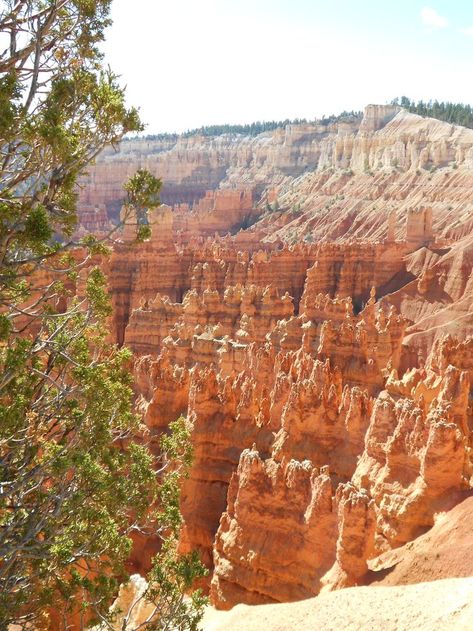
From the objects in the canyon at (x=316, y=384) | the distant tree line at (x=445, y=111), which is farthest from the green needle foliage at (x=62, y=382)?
the distant tree line at (x=445, y=111)

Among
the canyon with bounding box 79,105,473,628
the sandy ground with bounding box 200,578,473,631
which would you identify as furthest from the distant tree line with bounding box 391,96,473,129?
the sandy ground with bounding box 200,578,473,631

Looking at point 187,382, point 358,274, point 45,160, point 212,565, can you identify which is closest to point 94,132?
point 45,160

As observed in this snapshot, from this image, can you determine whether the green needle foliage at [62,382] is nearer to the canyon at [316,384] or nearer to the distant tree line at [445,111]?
the canyon at [316,384]

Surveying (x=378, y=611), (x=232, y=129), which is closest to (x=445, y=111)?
(x=232, y=129)

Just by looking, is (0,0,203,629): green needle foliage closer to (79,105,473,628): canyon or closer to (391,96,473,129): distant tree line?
(79,105,473,628): canyon

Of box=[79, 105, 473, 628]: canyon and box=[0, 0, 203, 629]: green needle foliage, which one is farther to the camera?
box=[79, 105, 473, 628]: canyon

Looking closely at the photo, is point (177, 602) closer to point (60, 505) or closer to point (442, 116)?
point (60, 505)

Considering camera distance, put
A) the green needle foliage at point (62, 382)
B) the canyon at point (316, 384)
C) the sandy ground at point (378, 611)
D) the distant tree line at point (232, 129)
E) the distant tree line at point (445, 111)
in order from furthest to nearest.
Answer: the distant tree line at point (232, 129) → the distant tree line at point (445, 111) → the canyon at point (316, 384) → the sandy ground at point (378, 611) → the green needle foliage at point (62, 382)
